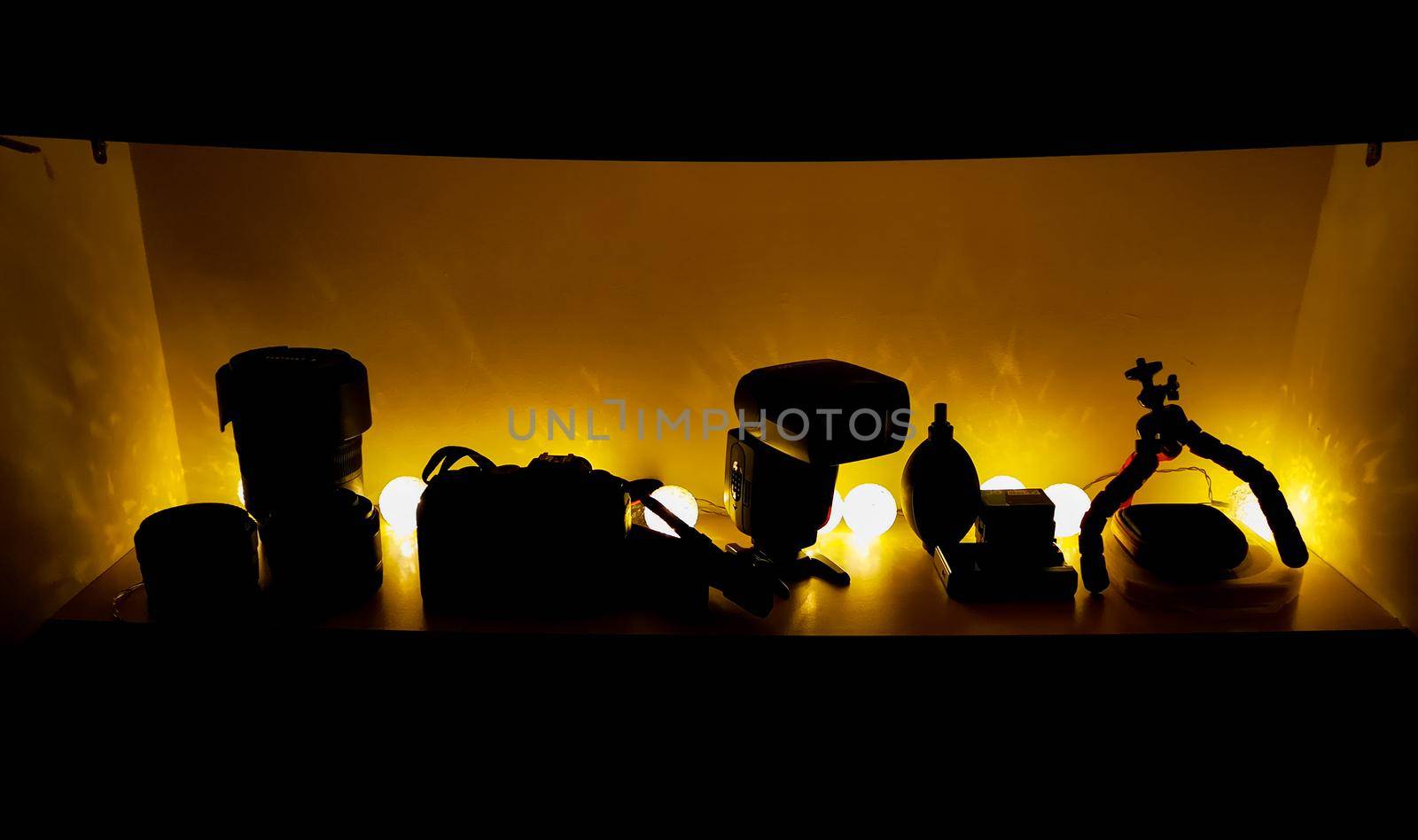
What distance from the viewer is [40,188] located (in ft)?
3.35

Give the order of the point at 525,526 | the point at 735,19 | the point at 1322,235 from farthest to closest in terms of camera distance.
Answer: the point at 1322,235
the point at 525,526
the point at 735,19

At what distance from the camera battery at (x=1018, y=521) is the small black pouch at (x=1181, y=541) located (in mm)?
113

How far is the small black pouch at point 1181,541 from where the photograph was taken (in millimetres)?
1039

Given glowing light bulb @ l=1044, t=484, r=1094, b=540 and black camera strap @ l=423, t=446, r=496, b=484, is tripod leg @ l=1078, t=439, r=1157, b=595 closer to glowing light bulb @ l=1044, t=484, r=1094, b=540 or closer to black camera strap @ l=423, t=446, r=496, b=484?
glowing light bulb @ l=1044, t=484, r=1094, b=540

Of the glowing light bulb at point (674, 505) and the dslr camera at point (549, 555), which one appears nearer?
the dslr camera at point (549, 555)

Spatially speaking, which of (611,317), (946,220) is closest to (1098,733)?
(946,220)

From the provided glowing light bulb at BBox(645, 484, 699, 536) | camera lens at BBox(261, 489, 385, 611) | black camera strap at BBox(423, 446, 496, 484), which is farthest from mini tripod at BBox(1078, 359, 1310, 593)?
camera lens at BBox(261, 489, 385, 611)

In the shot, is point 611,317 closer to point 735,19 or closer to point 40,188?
point 735,19

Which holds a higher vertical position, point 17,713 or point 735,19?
point 735,19

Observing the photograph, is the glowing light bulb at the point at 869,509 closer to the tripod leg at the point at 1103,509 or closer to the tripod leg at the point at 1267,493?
the tripod leg at the point at 1103,509

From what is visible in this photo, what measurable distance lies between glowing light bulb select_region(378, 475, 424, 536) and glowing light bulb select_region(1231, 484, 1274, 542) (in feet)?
4.14

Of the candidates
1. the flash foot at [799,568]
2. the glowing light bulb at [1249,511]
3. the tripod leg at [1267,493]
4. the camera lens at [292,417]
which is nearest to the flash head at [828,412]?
the flash foot at [799,568]

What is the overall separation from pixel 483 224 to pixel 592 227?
0.54 feet

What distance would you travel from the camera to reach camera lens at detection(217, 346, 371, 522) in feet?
3.27
